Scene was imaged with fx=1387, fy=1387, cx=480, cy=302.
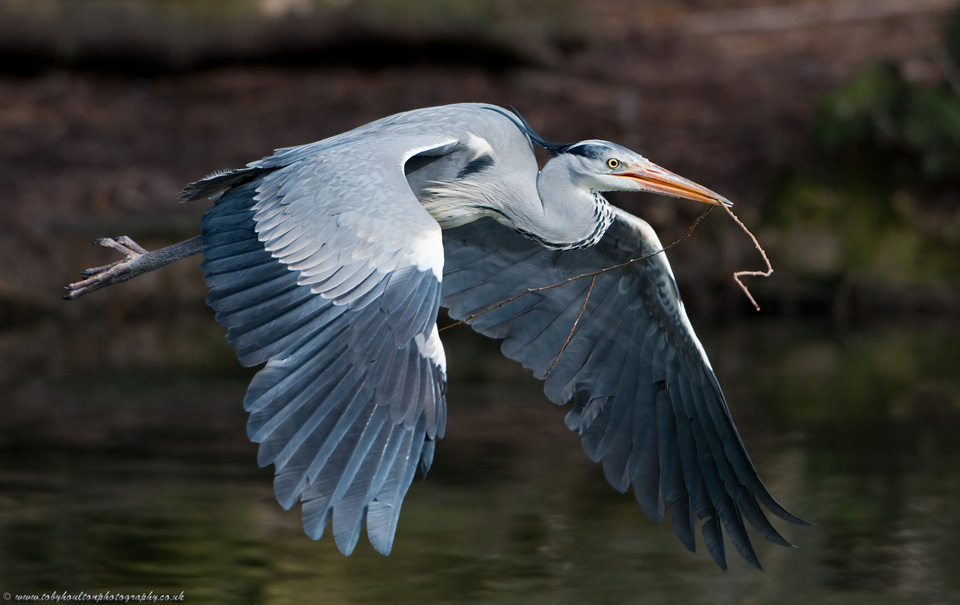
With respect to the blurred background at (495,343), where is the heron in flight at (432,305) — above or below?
above

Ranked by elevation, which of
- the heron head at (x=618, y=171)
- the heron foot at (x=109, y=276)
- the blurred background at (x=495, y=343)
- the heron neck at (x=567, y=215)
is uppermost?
the heron head at (x=618, y=171)

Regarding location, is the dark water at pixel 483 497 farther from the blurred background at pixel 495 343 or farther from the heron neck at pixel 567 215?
the heron neck at pixel 567 215

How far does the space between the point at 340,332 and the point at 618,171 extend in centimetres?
171

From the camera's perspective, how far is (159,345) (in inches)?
417

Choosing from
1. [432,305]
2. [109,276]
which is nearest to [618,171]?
[432,305]

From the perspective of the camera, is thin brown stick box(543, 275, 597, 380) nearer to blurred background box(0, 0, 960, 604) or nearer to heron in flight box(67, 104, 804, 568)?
heron in flight box(67, 104, 804, 568)

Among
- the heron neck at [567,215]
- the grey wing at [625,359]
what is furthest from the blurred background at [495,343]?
the heron neck at [567,215]

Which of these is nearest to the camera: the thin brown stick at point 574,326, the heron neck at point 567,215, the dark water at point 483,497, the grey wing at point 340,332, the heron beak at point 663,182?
the grey wing at point 340,332

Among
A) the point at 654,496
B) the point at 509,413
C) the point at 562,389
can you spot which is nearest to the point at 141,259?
the point at 562,389

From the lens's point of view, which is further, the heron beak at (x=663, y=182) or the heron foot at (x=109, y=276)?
the heron foot at (x=109, y=276)

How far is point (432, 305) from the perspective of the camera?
4664mm

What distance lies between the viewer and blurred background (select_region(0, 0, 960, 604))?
581 cm

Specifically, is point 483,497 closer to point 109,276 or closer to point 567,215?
point 567,215

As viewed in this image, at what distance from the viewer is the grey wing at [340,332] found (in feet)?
14.4
